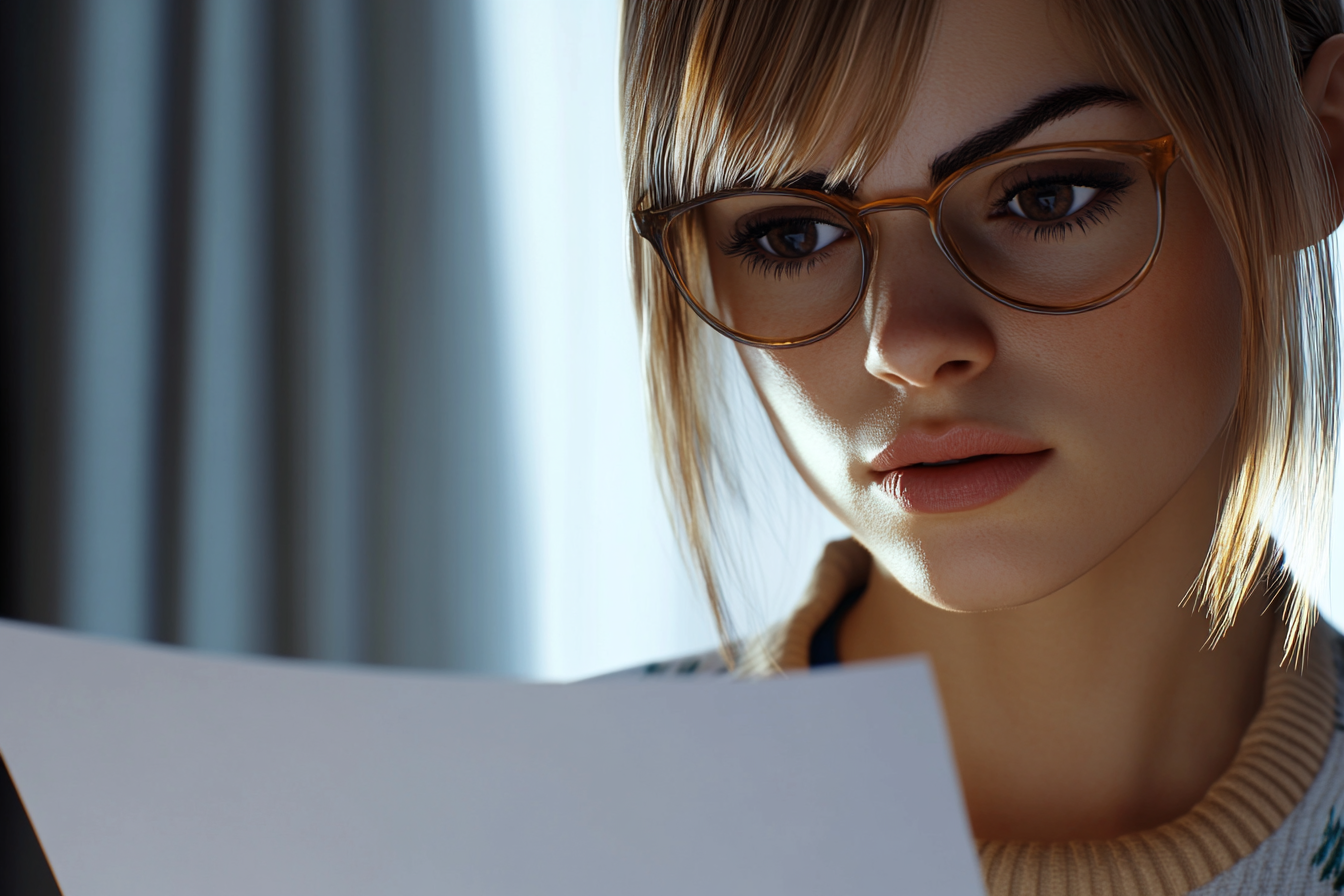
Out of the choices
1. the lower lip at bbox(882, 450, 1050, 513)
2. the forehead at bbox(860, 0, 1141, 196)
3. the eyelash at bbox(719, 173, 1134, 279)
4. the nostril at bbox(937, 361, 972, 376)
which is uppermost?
the forehead at bbox(860, 0, 1141, 196)

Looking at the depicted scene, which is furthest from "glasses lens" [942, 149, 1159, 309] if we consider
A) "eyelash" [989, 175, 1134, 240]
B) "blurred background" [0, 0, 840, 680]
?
"blurred background" [0, 0, 840, 680]

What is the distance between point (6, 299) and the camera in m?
1.37

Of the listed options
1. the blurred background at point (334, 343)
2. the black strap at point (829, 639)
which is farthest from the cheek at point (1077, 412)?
the blurred background at point (334, 343)

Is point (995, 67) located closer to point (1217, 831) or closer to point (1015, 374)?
point (1015, 374)

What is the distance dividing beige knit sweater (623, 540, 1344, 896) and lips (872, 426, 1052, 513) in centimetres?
22

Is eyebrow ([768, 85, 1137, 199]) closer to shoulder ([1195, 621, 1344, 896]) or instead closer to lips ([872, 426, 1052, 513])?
lips ([872, 426, 1052, 513])

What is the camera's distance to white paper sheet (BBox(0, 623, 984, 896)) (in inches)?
9.9

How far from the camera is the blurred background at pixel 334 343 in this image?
1.37 meters

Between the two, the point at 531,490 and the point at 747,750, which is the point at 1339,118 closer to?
the point at 747,750

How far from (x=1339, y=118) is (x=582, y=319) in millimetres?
1111

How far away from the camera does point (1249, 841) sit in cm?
57

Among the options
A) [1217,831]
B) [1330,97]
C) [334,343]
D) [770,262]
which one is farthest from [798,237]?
[334,343]

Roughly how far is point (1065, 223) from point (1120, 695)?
32 cm

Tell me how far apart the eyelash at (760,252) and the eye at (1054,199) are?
110mm
